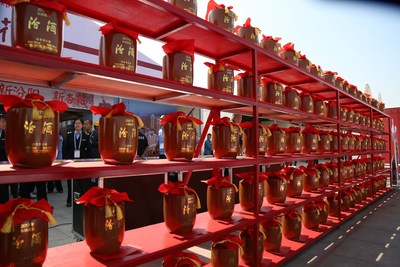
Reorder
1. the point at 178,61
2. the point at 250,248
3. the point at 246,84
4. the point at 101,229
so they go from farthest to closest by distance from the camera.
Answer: the point at 246,84
the point at 250,248
the point at 178,61
the point at 101,229

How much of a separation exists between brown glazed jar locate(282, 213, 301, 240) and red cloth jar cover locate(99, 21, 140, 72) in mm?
2178

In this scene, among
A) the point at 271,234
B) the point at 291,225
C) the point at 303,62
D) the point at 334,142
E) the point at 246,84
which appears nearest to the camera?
the point at 246,84

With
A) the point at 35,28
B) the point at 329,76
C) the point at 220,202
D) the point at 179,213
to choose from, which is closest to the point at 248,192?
the point at 220,202

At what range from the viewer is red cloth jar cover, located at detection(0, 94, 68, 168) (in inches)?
43.8

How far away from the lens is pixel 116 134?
4.58 ft

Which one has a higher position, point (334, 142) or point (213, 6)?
point (213, 6)

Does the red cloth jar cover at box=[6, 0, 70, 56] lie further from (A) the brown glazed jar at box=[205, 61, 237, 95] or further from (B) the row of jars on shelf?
(B) the row of jars on shelf

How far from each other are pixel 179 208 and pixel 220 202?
17.1 inches

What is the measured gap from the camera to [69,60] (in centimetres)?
119

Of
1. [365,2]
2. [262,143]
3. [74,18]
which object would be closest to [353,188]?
[262,143]

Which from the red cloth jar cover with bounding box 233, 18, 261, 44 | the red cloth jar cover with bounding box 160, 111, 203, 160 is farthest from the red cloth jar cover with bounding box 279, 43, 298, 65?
the red cloth jar cover with bounding box 160, 111, 203, 160

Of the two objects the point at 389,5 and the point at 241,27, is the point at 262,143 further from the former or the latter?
the point at 389,5

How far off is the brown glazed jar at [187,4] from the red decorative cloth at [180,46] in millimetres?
212

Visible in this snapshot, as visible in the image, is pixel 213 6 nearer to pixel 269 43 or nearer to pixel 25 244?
pixel 269 43
